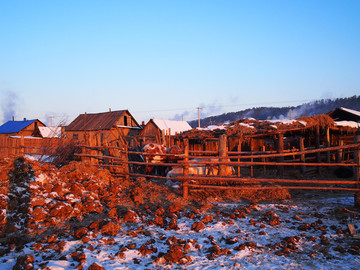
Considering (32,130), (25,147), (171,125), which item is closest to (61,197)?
(25,147)

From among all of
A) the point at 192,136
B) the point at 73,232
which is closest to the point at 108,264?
the point at 73,232

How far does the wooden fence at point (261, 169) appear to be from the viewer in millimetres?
5926

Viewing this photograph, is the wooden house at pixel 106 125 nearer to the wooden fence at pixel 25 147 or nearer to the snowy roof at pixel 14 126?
the snowy roof at pixel 14 126

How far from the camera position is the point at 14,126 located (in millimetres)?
33969

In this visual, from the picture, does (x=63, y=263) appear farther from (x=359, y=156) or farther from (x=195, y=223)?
(x=359, y=156)

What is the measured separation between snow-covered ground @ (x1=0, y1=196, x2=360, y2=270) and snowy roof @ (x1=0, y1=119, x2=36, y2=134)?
33666 mm

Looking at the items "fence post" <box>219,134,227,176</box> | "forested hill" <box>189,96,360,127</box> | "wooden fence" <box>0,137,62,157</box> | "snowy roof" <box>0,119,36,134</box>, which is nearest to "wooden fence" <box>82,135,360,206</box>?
"fence post" <box>219,134,227,176</box>

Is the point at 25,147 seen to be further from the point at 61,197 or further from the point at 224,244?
the point at 224,244

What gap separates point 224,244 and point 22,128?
34991 millimetres

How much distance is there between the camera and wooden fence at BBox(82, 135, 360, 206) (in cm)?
593

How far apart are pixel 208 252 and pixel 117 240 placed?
1.40 m

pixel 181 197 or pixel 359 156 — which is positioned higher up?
pixel 359 156

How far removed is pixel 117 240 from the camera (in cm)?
407

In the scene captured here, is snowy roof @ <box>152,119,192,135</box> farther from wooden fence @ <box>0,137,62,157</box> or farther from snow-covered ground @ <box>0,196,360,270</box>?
snow-covered ground @ <box>0,196,360,270</box>
